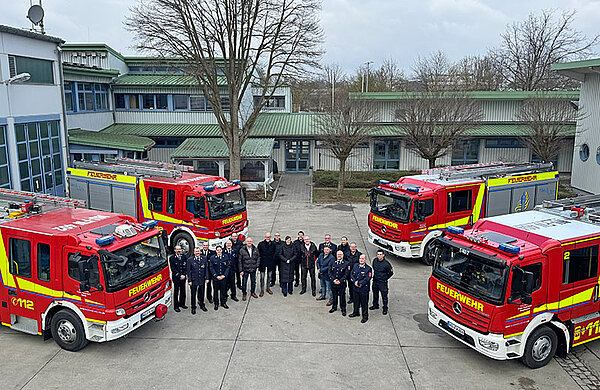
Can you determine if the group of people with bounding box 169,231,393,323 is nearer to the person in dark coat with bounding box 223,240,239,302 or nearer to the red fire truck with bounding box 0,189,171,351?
the person in dark coat with bounding box 223,240,239,302

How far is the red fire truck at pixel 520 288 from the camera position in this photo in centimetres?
852

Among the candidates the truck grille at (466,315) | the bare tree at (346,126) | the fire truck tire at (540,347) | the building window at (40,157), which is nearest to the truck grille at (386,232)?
the truck grille at (466,315)

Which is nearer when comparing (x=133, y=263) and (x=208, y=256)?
(x=133, y=263)

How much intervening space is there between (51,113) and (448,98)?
20.0 meters

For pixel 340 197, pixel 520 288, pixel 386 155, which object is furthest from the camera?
pixel 386 155

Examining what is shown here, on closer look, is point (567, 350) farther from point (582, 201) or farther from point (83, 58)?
point (83, 58)

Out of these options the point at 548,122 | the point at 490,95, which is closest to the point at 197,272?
the point at 548,122

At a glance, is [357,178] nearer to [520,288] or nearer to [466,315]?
[466,315]

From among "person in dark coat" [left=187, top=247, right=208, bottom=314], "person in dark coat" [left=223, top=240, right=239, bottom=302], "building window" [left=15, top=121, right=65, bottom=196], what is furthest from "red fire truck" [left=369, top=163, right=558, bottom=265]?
"building window" [left=15, top=121, right=65, bottom=196]

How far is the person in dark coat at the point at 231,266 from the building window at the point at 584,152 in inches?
853

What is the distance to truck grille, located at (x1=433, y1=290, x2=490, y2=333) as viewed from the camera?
8.67 m

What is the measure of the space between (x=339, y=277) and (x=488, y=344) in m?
3.73

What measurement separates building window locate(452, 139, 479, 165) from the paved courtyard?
22269 mm

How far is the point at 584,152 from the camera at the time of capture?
25.7m
